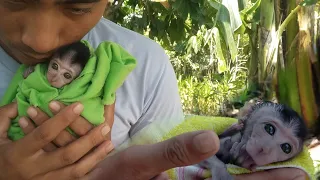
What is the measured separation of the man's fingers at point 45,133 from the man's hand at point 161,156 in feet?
0.35

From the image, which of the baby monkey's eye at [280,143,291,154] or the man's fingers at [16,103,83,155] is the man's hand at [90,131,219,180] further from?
the baby monkey's eye at [280,143,291,154]

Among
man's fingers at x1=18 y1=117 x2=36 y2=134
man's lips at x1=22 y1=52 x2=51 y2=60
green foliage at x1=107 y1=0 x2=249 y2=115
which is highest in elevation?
man's lips at x1=22 y1=52 x2=51 y2=60

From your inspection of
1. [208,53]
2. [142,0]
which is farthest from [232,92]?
[142,0]

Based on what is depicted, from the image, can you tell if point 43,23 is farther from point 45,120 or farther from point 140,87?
point 140,87

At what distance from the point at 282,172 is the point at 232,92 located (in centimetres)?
264

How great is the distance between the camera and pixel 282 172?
0.78m

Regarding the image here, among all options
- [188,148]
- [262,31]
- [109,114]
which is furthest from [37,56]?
[262,31]

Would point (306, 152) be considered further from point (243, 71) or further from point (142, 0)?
point (243, 71)

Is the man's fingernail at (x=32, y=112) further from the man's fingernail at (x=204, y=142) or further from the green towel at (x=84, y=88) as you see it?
the man's fingernail at (x=204, y=142)

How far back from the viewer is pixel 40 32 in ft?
2.38

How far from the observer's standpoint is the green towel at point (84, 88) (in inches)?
31.6

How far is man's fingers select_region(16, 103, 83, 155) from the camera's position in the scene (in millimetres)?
727

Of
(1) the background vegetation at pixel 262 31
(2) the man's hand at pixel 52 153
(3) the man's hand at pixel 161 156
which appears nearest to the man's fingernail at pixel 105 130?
(2) the man's hand at pixel 52 153

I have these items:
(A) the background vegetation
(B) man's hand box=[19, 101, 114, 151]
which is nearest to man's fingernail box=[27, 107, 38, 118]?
(B) man's hand box=[19, 101, 114, 151]
